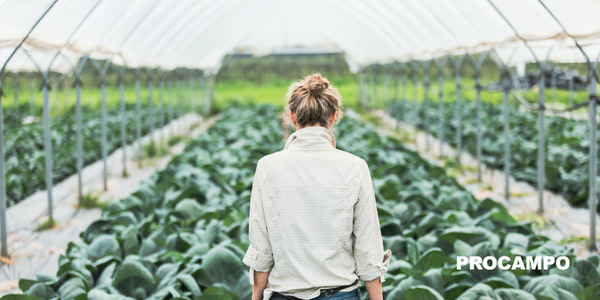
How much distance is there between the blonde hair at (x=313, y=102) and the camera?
2.41 m

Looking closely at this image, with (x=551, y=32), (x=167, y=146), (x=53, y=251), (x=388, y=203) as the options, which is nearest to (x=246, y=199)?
(x=388, y=203)

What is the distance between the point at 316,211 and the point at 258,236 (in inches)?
11.7

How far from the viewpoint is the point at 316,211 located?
2416mm

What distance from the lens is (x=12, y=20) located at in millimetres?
6223

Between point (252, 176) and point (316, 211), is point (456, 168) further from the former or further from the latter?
point (316, 211)

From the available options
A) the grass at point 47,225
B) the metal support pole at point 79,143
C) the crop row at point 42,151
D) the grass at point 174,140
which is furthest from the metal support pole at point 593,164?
the grass at point 174,140

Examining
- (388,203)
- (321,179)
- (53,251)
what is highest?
(321,179)

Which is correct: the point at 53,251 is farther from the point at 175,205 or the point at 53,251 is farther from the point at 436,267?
the point at 436,267

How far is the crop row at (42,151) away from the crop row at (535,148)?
27.2 ft

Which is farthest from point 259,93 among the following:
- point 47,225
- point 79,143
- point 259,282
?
point 259,282

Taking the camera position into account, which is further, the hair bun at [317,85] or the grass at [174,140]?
the grass at [174,140]

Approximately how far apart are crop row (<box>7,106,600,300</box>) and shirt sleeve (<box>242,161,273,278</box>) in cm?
150

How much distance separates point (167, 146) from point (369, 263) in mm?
13627

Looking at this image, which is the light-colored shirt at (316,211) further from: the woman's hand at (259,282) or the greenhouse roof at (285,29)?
the greenhouse roof at (285,29)
